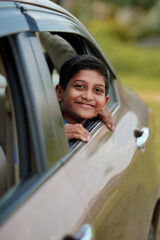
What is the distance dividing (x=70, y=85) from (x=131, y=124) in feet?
1.46

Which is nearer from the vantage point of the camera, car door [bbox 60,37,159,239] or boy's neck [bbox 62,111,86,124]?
car door [bbox 60,37,159,239]

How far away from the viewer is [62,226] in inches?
55.7

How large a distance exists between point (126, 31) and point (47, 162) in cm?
2304

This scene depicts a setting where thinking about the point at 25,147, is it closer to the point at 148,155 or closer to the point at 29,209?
the point at 29,209

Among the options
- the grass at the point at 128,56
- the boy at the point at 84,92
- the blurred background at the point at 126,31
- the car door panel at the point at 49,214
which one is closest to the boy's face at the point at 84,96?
the boy at the point at 84,92

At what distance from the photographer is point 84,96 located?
7.69 feet

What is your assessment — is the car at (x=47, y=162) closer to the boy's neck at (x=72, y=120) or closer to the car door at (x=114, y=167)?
the car door at (x=114, y=167)

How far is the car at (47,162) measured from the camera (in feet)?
4.54

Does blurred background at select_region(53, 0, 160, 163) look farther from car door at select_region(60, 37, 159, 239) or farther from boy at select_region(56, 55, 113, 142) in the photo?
boy at select_region(56, 55, 113, 142)

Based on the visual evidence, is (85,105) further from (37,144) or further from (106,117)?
(37,144)

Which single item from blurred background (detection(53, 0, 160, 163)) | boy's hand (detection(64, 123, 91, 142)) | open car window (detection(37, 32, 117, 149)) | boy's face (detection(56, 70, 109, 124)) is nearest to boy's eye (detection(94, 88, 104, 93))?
boy's face (detection(56, 70, 109, 124))

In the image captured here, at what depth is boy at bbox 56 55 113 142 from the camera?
236cm

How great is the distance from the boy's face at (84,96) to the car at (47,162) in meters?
0.10

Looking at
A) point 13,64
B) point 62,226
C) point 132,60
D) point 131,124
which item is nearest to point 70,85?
point 131,124
